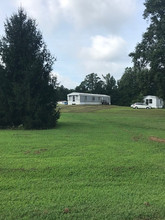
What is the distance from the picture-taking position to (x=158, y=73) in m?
21.1

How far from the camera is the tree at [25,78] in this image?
1120cm

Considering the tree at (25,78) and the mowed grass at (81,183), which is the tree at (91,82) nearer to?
the tree at (25,78)

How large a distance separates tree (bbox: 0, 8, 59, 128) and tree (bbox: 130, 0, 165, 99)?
11903 mm

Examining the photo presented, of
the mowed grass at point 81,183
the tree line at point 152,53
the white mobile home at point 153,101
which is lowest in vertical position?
the mowed grass at point 81,183

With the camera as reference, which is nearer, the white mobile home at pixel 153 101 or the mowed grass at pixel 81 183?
the mowed grass at pixel 81 183

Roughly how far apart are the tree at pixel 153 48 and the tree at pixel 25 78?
39.1ft

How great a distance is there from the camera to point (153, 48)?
20.7m

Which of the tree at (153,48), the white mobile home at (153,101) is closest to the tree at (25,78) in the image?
the tree at (153,48)

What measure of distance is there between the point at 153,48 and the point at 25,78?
14082 millimetres

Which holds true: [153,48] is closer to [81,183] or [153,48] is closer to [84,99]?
[81,183]

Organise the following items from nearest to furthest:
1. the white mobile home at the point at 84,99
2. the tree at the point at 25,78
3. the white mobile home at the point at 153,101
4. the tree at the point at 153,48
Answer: the tree at the point at 25,78, the tree at the point at 153,48, the white mobile home at the point at 153,101, the white mobile home at the point at 84,99

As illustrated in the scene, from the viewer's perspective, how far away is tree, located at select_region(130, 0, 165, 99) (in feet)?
66.3

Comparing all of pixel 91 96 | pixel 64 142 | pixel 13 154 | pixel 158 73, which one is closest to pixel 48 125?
pixel 64 142

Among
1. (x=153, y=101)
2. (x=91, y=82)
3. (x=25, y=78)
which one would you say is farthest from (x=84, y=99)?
(x=25, y=78)
